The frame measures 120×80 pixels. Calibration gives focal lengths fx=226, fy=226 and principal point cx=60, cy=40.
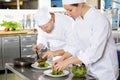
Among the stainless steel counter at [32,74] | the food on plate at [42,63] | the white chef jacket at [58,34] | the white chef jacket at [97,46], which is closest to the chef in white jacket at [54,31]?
the white chef jacket at [58,34]

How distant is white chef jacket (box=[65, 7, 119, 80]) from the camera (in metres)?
1.62

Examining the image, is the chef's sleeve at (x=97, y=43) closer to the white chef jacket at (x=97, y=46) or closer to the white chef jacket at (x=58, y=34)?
the white chef jacket at (x=97, y=46)

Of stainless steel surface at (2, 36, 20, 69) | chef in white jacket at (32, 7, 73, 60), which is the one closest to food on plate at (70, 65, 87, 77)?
chef in white jacket at (32, 7, 73, 60)

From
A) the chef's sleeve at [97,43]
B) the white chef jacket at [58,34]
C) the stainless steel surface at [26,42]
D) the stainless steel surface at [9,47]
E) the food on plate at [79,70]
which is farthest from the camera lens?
the stainless steel surface at [26,42]

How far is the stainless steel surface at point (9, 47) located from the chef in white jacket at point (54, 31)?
7.86 ft

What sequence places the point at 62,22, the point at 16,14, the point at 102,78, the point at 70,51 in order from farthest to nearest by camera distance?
the point at 16,14 → the point at 62,22 → the point at 70,51 → the point at 102,78

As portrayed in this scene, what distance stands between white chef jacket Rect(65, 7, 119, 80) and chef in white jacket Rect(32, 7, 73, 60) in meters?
0.49

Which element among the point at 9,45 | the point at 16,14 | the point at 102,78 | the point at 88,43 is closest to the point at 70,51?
the point at 88,43

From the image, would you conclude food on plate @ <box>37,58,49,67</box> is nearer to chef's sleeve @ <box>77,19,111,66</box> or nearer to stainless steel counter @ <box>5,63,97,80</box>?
stainless steel counter @ <box>5,63,97,80</box>

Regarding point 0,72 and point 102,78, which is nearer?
point 102,78

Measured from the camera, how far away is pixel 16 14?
554 centimetres

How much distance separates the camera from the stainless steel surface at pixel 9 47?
4.84m

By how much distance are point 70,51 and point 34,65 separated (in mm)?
377

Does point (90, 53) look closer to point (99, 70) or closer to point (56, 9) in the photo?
point (99, 70)
